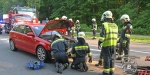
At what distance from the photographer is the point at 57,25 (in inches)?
368

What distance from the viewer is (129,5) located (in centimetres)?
2673

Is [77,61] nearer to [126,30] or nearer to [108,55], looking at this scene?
[108,55]

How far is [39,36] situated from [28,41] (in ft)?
2.37

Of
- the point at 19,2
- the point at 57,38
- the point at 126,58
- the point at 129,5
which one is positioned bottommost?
the point at 126,58

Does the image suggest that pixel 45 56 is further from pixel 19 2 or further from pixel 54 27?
pixel 19 2

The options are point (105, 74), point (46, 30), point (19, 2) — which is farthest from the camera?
point (19, 2)

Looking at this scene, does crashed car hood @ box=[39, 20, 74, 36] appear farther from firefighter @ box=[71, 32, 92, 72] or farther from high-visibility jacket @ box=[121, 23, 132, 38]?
high-visibility jacket @ box=[121, 23, 132, 38]

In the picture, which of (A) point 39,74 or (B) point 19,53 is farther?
(B) point 19,53

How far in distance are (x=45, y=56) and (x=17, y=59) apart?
4.80 feet

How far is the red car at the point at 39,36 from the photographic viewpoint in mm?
8539

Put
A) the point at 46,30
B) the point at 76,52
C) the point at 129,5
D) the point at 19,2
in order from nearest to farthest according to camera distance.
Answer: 1. the point at 76,52
2. the point at 46,30
3. the point at 129,5
4. the point at 19,2

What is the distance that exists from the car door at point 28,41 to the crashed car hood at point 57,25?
1.79ft

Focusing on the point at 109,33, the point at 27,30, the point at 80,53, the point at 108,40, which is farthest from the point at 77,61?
the point at 27,30

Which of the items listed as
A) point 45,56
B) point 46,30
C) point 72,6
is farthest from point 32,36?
point 72,6
